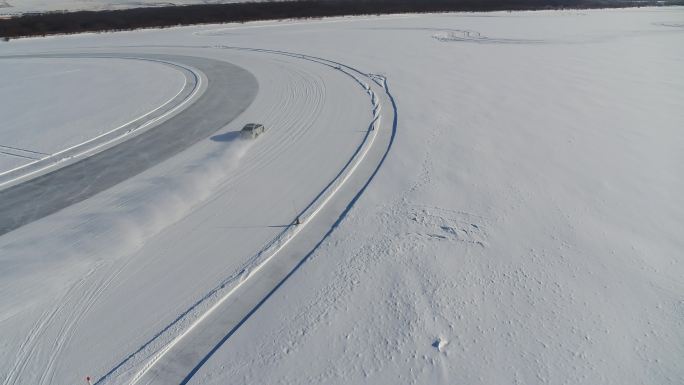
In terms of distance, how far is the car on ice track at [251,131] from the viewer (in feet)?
68.8

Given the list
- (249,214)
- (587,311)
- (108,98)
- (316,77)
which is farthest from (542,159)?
(108,98)

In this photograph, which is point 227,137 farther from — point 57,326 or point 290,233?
point 57,326

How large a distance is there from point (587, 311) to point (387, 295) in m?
4.71

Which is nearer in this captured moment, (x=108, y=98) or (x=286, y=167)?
(x=286, y=167)

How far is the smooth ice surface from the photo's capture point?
21.5m

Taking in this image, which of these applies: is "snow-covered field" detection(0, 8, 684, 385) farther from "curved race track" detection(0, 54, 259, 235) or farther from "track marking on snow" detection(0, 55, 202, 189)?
"track marking on snow" detection(0, 55, 202, 189)

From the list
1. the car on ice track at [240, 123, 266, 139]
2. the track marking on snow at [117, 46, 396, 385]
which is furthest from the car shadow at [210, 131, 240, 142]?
the track marking on snow at [117, 46, 396, 385]

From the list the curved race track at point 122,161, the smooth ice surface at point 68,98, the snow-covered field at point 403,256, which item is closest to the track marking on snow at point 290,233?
the snow-covered field at point 403,256

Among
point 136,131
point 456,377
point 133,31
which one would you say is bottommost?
point 456,377

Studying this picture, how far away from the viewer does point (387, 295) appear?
1120cm

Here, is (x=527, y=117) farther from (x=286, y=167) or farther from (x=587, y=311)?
(x=587, y=311)

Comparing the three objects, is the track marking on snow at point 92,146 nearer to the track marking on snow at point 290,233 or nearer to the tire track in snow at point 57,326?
the tire track in snow at point 57,326

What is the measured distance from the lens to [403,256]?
1256 centimetres

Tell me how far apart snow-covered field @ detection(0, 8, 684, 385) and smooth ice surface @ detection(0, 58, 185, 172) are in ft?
21.5
